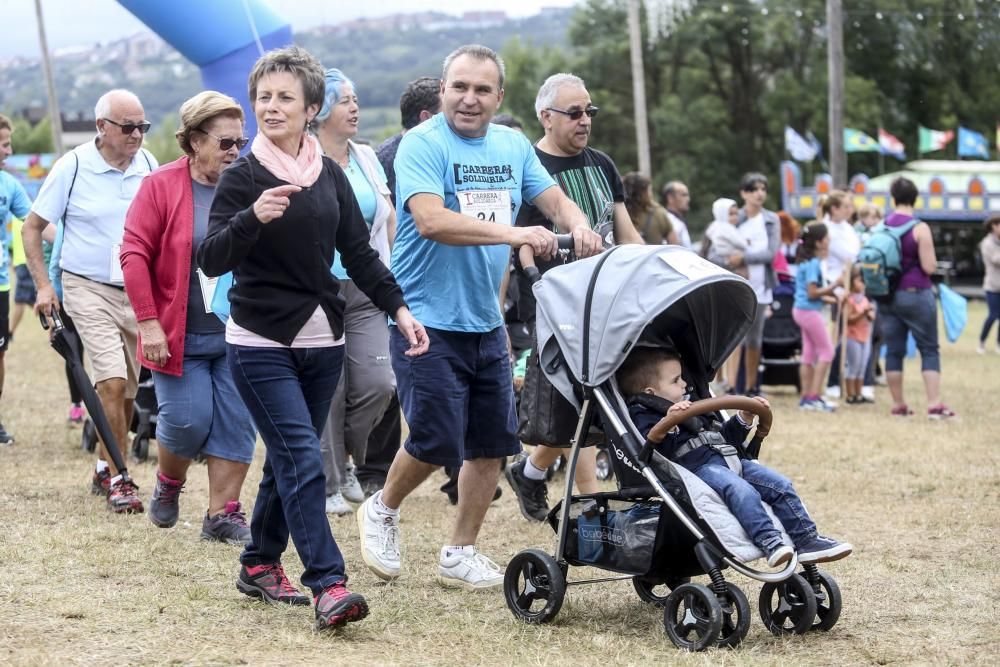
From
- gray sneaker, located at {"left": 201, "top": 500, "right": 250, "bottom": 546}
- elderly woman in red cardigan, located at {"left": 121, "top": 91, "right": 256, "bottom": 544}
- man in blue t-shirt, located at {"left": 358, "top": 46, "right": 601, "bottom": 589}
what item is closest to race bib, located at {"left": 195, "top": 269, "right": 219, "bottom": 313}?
elderly woman in red cardigan, located at {"left": 121, "top": 91, "right": 256, "bottom": 544}

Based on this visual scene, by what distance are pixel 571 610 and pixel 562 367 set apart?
2.95 feet

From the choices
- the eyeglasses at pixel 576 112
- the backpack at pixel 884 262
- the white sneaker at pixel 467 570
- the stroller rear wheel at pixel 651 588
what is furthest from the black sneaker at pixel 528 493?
the backpack at pixel 884 262

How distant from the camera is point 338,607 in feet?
14.3

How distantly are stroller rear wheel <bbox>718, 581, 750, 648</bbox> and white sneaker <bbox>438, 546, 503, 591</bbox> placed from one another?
1.21 m

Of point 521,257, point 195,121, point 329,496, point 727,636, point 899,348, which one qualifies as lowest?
point 899,348

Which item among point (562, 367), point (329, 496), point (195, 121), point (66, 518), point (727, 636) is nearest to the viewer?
point (727, 636)

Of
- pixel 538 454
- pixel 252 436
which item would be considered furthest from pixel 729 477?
pixel 252 436

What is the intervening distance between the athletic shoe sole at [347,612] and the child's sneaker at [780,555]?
130 cm

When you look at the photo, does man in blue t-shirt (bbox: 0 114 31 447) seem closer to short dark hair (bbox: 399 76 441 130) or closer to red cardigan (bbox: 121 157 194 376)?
short dark hair (bbox: 399 76 441 130)

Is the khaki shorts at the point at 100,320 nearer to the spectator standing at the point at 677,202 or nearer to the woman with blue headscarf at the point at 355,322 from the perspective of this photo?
the woman with blue headscarf at the point at 355,322

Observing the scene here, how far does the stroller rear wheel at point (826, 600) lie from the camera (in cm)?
456

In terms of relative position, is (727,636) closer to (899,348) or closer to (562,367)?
(562,367)

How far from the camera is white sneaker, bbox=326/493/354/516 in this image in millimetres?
7039

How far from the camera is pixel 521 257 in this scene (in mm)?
5566
